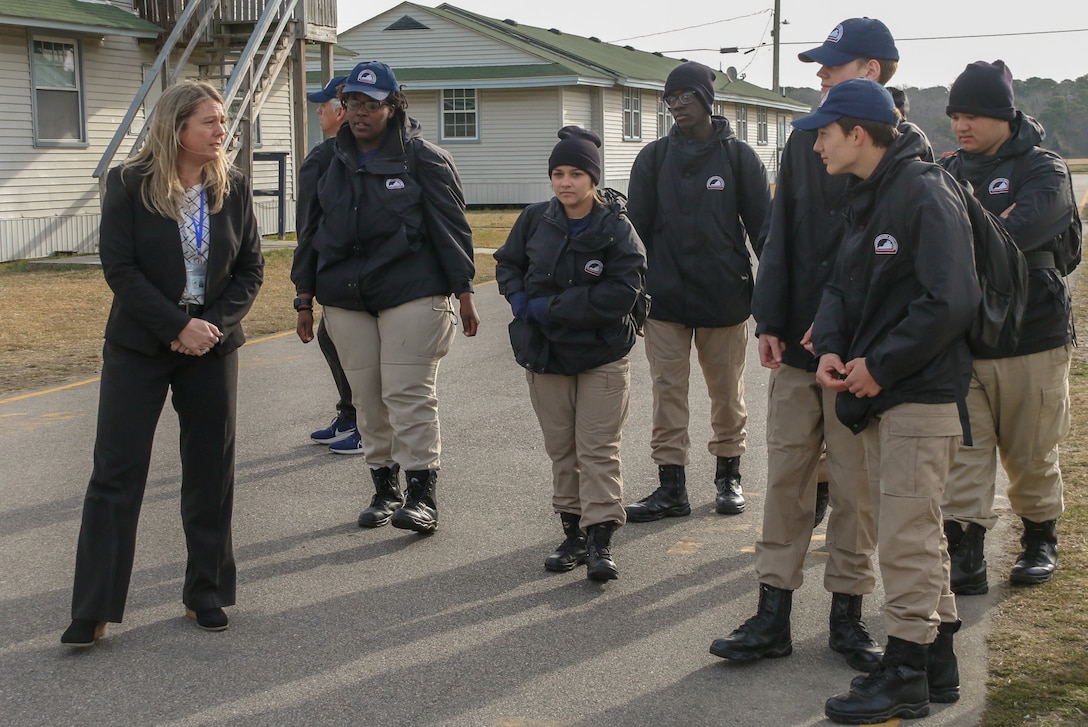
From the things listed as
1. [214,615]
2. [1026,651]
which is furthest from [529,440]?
[1026,651]

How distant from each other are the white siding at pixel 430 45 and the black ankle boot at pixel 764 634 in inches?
1350

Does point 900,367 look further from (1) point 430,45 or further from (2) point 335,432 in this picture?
(1) point 430,45

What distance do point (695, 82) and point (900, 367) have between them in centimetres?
274

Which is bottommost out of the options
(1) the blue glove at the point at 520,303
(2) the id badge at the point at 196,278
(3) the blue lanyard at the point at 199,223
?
(1) the blue glove at the point at 520,303

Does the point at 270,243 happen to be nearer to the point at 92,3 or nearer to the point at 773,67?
the point at 92,3

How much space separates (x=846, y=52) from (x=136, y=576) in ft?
11.7

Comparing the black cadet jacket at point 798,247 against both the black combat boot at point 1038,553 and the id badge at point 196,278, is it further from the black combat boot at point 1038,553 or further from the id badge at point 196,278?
the id badge at point 196,278

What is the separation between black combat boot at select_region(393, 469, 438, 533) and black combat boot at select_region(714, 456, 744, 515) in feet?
4.75

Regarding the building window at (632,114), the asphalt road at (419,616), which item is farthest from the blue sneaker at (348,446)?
the building window at (632,114)

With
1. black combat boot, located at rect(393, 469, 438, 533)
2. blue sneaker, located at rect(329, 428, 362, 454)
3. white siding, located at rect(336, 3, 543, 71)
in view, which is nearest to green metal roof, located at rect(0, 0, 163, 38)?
blue sneaker, located at rect(329, 428, 362, 454)

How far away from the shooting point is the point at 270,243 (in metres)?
21.9

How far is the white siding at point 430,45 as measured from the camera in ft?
125

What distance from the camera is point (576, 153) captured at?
5.29 m

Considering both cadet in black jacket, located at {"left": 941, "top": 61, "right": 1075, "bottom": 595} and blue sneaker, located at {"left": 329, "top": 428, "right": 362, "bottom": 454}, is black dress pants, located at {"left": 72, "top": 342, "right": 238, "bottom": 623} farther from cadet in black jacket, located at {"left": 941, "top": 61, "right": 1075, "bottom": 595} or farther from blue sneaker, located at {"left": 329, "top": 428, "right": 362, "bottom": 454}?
cadet in black jacket, located at {"left": 941, "top": 61, "right": 1075, "bottom": 595}
